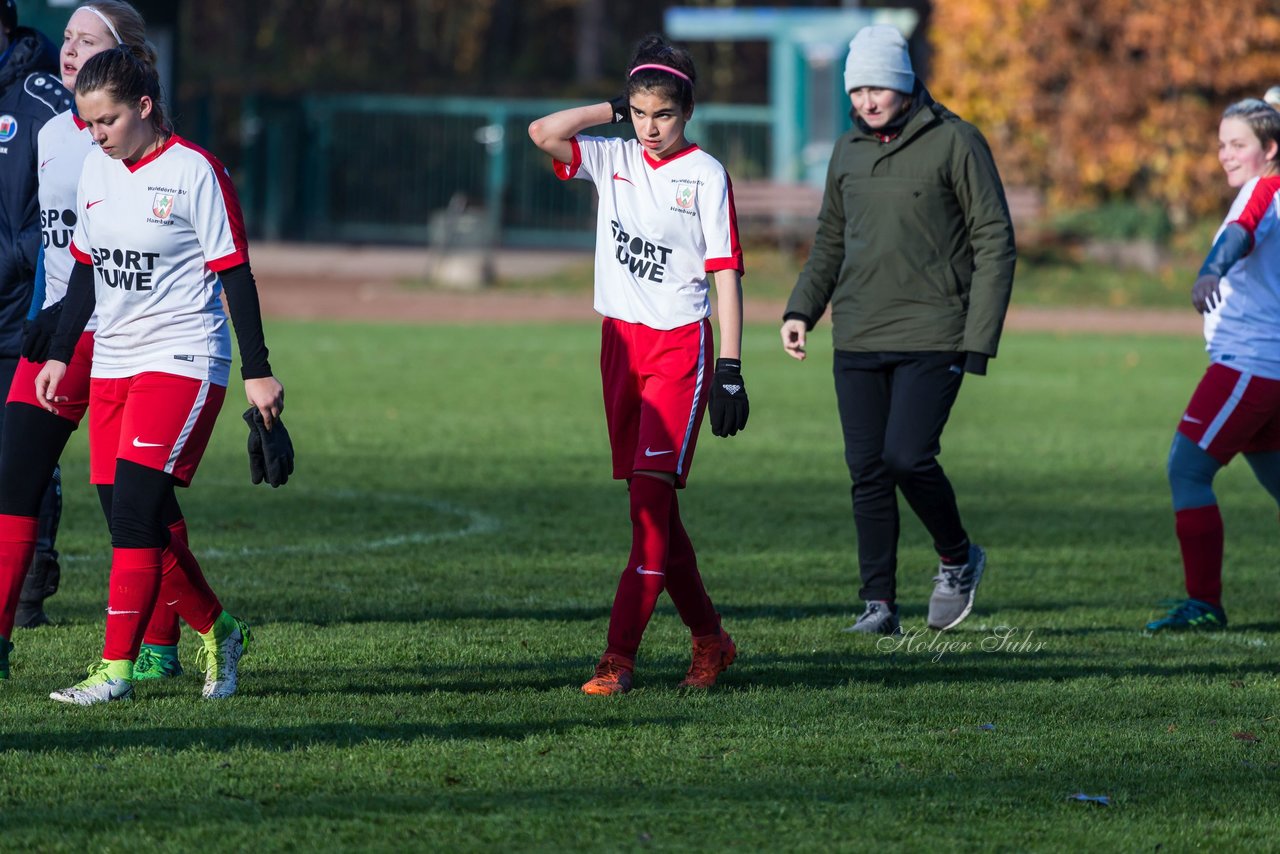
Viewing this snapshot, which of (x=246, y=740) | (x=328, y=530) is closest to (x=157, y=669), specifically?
(x=246, y=740)

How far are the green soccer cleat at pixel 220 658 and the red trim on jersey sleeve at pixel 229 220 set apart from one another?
107 centimetres

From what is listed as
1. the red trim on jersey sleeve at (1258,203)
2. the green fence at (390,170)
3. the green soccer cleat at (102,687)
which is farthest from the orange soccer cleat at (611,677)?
the green fence at (390,170)

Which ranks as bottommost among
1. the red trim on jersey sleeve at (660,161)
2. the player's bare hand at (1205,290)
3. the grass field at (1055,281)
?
the grass field at (1055,281)

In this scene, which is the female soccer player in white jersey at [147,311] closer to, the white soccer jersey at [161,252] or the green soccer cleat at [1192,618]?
the white soccer jersey at [161,252]

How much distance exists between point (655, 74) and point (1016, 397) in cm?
1127

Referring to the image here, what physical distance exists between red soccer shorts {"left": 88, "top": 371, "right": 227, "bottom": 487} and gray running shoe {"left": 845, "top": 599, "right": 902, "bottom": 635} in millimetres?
2639

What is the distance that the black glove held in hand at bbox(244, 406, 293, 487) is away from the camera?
5.54m

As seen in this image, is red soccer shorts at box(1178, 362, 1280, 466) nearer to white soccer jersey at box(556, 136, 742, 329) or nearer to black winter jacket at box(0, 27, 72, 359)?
white soccer jersey at box(556, 136, 742, 329)

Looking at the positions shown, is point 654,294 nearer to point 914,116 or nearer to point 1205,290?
point 914,116

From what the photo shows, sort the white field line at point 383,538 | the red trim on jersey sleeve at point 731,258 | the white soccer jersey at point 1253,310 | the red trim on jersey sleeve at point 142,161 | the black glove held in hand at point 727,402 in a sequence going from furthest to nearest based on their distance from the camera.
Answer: the white field line at point 383,538
the white soccer jersey at point 1253,310
the red trim on jersey sleeve at point 731,258
the black glove held in hand at point 727,402
the red trim on jersey sleeve at point 142,161

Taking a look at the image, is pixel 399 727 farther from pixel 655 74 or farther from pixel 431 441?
pixel 431 441

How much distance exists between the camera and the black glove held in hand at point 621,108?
590 cm
